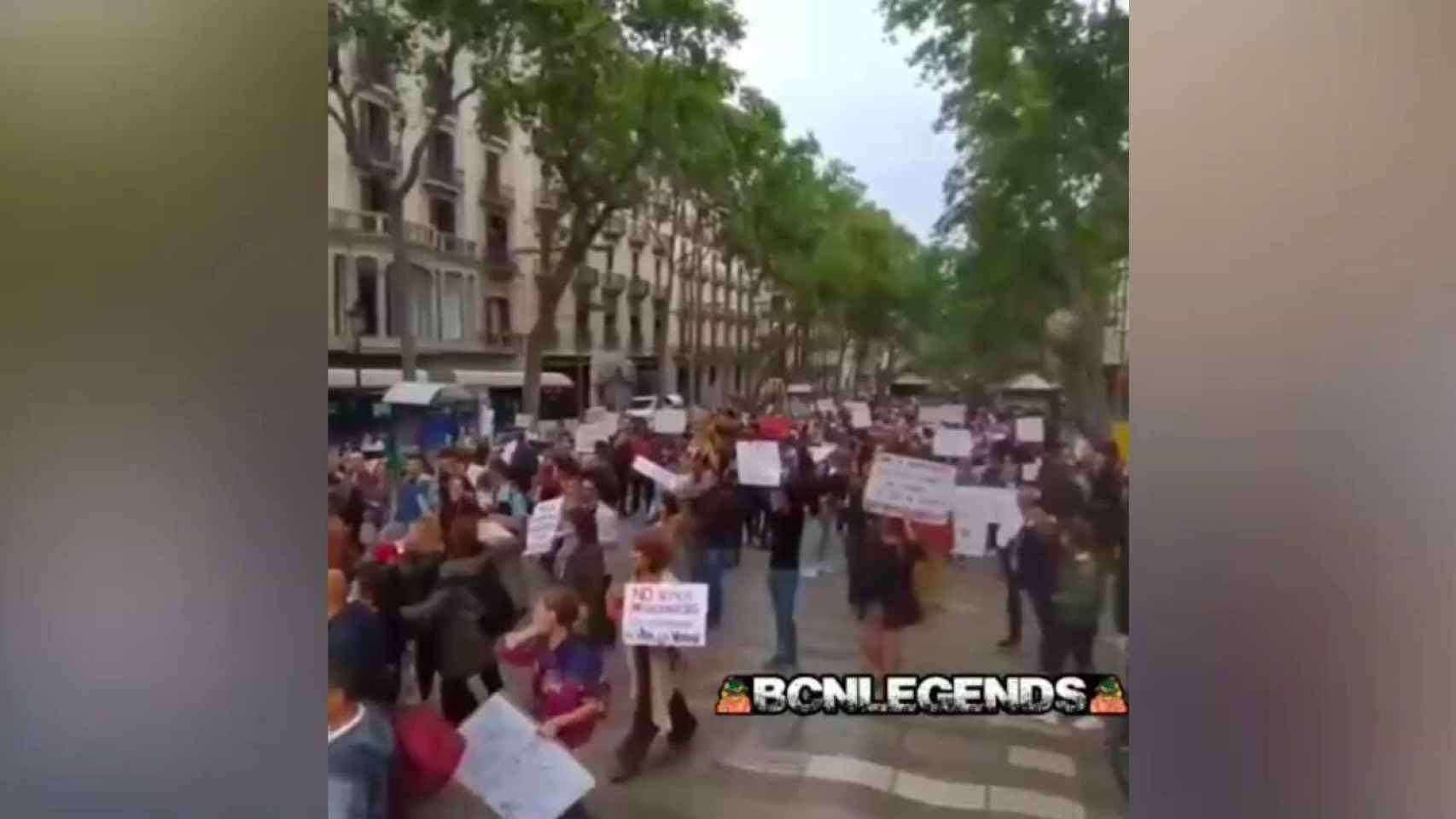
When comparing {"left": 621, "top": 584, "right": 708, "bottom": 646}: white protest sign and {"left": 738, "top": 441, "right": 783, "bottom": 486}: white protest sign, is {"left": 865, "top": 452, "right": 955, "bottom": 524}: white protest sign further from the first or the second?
{"left": 621, "top": 584, "right": 708, "bottom": 646}: white protest sign

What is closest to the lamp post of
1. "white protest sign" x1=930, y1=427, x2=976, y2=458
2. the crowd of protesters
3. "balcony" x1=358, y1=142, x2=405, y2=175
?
the crowd of protesters

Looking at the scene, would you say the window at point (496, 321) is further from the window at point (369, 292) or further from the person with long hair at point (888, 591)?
the person with long hair at point (888, 591)

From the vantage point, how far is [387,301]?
2.02 meters

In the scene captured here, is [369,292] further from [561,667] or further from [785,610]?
[785,610]

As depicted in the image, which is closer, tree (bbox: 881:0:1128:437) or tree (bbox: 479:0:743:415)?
tree (bbox: 881:0:1128:437)

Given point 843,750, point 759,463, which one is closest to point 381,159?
point 759,463

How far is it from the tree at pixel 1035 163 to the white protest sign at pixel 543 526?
81cm

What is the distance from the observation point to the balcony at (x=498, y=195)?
200 centimetres

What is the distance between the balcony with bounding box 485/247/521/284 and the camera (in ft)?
6.63

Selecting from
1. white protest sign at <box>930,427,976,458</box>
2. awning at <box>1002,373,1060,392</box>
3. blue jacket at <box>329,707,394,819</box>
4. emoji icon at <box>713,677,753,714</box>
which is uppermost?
awning at <box>1002,373,1060,392</box>

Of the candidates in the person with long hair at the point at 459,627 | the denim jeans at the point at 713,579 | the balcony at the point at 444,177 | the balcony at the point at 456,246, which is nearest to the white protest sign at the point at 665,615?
the denim jeans at the point at 713,579

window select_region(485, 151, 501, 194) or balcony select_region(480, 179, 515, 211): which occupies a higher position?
window select_region(485, 151, 501, 194)

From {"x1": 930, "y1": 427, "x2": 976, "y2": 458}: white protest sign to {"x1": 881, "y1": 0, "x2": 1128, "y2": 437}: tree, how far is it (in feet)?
0.44
